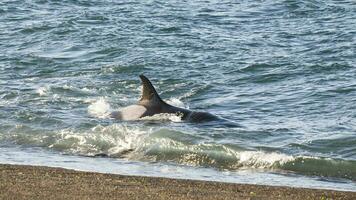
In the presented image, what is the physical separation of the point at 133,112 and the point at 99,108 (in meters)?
1.23

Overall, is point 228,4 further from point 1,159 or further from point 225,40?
point 1,159

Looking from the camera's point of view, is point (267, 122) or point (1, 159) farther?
point (267, 122)

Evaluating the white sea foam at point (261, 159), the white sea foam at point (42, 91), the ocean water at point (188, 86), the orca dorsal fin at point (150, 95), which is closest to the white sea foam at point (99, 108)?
the ocean water at point (188, 86)

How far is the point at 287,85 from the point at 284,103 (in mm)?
1842

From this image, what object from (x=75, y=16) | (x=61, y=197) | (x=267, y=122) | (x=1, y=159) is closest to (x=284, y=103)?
(x=267, y=122)

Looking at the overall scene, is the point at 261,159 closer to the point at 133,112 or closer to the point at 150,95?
the point at 150,95

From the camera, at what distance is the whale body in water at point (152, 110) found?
51.9ft

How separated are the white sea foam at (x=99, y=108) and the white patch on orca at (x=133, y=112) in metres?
0.36

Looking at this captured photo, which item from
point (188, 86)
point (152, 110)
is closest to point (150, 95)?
point (152, 110)

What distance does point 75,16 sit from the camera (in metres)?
28.6

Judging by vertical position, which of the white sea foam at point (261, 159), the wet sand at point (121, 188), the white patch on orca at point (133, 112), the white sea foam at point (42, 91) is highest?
the white sea foam at point (42, 91)

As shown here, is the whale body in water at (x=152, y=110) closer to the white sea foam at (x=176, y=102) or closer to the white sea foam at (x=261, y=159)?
the white sea foam at (x=176, y=102)

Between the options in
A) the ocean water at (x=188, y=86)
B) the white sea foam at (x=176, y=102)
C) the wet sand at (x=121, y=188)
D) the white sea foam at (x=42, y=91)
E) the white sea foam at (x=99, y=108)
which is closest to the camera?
the wet sand at (x=121, y=188)

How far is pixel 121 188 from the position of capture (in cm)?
1016
